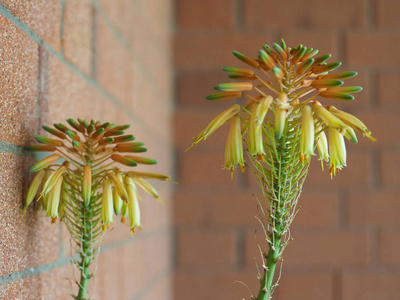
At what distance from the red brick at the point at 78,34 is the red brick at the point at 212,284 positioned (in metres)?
0.89

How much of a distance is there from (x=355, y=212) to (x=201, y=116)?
1.60 ft

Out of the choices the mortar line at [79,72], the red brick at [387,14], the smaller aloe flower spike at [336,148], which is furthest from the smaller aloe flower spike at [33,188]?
the red brick at [387,14]

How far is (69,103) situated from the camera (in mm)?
657

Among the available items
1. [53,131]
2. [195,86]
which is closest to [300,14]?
→ [195,86]

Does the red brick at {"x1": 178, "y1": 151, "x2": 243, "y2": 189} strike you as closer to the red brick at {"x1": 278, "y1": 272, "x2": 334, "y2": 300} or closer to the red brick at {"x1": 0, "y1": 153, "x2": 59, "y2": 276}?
the red brick at {"x1": 278, "y1": 272, "x2": 334, "y2": 300}

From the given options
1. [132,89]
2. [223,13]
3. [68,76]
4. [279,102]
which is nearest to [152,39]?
[132,89]

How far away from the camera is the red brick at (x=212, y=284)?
4.94 ft

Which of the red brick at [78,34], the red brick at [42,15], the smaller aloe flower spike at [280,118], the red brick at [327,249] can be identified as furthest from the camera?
the red brick at [327,249]

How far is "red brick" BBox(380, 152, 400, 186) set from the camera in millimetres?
1524

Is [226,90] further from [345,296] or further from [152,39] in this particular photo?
[345,296]

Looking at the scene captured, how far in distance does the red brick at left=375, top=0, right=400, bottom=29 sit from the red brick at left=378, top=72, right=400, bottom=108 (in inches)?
5.3

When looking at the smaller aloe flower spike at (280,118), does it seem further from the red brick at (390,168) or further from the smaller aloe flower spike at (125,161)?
the red brick at (390,168)

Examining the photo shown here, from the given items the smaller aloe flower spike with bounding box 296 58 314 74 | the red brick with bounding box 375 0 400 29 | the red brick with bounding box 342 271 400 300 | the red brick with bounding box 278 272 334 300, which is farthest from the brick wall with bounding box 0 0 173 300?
the red brick with bounding box 375 0 400 29

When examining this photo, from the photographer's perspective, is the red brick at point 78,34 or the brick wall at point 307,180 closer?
the red brick at point 78,34
